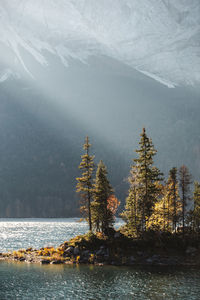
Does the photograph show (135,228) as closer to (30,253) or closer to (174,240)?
(174,240)

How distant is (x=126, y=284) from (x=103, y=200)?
865 inches

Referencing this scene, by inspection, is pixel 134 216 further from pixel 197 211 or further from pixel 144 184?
pixel 197 211

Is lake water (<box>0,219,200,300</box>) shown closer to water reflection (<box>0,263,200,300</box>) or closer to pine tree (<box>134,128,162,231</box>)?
water reflection (<box>0,263,200,300</box>)

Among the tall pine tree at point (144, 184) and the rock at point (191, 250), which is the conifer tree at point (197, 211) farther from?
the tall pine tree at point (144, 184)

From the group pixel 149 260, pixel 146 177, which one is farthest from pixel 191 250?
pixel 146 177

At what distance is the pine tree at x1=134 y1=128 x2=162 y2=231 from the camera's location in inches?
2186

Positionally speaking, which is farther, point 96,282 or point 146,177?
point 146,177

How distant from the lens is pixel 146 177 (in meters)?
55.5

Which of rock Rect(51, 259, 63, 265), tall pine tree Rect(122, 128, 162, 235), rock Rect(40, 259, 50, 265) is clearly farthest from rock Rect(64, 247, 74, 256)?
tall pine tree Rect(122, 128, 162, 235)

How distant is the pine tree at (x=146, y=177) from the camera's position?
5553cm

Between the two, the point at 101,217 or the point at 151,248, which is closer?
the point at 151,248

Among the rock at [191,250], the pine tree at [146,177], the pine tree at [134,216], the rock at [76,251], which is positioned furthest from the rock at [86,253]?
the rock at [191,250]

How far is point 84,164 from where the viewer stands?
63188 millimetres

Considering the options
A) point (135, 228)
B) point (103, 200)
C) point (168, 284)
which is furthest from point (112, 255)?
point (168, 284)
